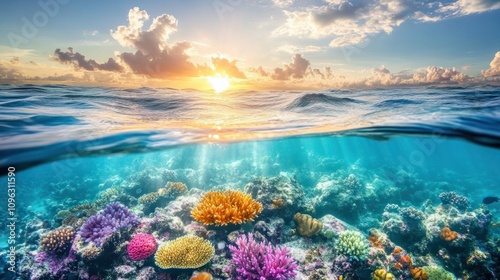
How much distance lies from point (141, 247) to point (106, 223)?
1.56 meters

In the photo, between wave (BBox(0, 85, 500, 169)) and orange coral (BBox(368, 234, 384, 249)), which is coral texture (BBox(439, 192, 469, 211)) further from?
orange coral (BBox(368, 234, 384, 249))

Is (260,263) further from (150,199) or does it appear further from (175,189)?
(150,199)

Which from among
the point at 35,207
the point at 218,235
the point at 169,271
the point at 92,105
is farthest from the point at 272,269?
the point at 35,207

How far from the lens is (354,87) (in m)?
16.8

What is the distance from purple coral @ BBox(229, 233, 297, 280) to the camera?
240 inches

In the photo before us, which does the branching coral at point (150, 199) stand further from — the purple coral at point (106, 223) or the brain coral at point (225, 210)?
the brain coral at point (225, 210)

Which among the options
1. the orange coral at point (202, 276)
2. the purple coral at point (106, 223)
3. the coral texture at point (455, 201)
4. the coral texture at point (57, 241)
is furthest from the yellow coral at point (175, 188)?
the coral texture at point (455, 201)

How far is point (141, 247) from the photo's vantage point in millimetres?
7508

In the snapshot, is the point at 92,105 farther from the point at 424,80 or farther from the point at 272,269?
the point at 424,80

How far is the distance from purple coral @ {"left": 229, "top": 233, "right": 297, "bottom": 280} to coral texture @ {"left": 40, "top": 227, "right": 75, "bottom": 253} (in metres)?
5.75

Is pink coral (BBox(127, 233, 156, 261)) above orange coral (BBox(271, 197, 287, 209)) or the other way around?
the other way around

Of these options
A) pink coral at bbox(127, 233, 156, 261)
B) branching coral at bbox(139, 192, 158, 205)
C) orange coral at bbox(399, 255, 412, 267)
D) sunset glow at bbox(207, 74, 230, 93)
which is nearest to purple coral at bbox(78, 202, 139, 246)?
pink coral at bbox(127, 233, 156, 261)

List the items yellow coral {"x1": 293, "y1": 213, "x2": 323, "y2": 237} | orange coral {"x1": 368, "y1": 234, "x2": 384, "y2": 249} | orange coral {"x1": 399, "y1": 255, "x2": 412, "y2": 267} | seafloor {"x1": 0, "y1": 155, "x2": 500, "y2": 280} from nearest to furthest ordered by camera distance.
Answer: seafloor {"x1": 0, "y1": 155, "x2": 500, "y2": 280}
yellow coral {"x1": 293, "y1": 213, "x2": 323, "y2": 237}
orange coral {"x1": 399, "y1": 255, "x2": 412, "y2": 267}
orange coral {"x1": 368, "y1": 234, "x2": 384, "y2": 249}

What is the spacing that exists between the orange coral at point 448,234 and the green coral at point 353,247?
515 cm
